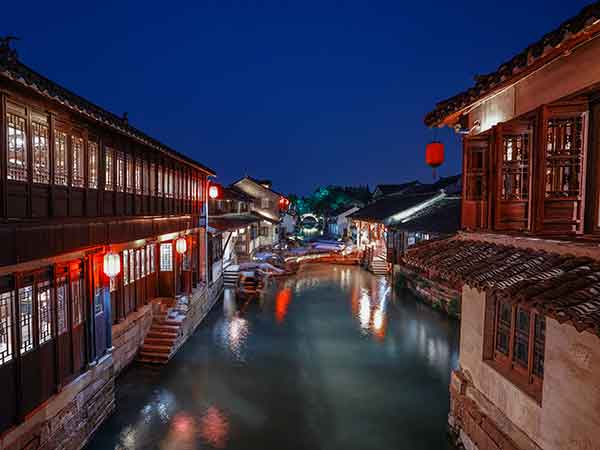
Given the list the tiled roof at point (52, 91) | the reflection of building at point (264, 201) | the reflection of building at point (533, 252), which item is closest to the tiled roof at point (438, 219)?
the reflection of building at point (533, 252)

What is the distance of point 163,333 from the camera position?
17391mm

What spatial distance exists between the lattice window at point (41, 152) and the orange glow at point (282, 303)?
15.6 metres

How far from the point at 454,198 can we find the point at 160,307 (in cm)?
2677

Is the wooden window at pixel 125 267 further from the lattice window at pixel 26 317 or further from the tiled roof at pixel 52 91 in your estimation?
the lattice window at pixel 26 317

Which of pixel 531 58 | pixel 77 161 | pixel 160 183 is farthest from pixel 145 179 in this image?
pixel 531 58

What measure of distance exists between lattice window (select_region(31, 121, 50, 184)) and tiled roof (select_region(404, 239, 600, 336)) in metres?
9.36

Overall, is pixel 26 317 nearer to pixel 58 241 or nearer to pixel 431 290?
pixel 58 241

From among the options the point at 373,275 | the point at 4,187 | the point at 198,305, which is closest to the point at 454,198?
the point at 373,275

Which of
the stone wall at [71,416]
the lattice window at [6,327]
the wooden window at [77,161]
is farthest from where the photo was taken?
the wooden window at [77,161]

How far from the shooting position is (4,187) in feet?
26.6

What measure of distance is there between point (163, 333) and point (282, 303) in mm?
10671

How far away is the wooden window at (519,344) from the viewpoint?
7777 millimetres

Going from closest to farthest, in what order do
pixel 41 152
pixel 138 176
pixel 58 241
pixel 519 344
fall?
1. pixel 519 344
2. pixel 41 152
3. pixel 58 241
4. pixel 138 176

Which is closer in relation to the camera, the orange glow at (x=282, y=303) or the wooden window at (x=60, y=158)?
the wooden window at (x=60, y=158)
